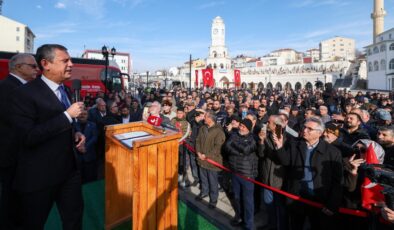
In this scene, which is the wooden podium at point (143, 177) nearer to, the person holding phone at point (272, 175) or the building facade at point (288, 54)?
the person holding phone at point (272, 175)

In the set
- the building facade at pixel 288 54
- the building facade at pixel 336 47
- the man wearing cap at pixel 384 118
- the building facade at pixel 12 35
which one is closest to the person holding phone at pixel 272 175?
the man wearing cap at pixel 384 118

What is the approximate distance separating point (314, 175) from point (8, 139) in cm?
381

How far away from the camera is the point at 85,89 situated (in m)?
18.2

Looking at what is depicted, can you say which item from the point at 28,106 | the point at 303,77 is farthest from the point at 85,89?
the point at 303,77

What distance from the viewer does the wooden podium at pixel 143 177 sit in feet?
9.01

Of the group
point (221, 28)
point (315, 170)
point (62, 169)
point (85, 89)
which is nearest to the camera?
point (62, 169)

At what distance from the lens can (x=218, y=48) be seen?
300ft

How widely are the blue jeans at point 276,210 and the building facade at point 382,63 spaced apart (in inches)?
2258

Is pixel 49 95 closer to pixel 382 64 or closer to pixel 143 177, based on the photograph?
pixel 143 177

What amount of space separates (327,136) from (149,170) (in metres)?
3.22

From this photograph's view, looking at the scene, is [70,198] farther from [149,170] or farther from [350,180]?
[350,180]

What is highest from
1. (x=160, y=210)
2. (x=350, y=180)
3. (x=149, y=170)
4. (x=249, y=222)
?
(x=149, y=170)

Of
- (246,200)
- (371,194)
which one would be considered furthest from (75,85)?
(371,194)

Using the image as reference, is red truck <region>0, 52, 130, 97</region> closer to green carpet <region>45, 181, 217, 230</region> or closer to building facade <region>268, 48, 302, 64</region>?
green carpet <region>45, 181, 217, 230</region>
